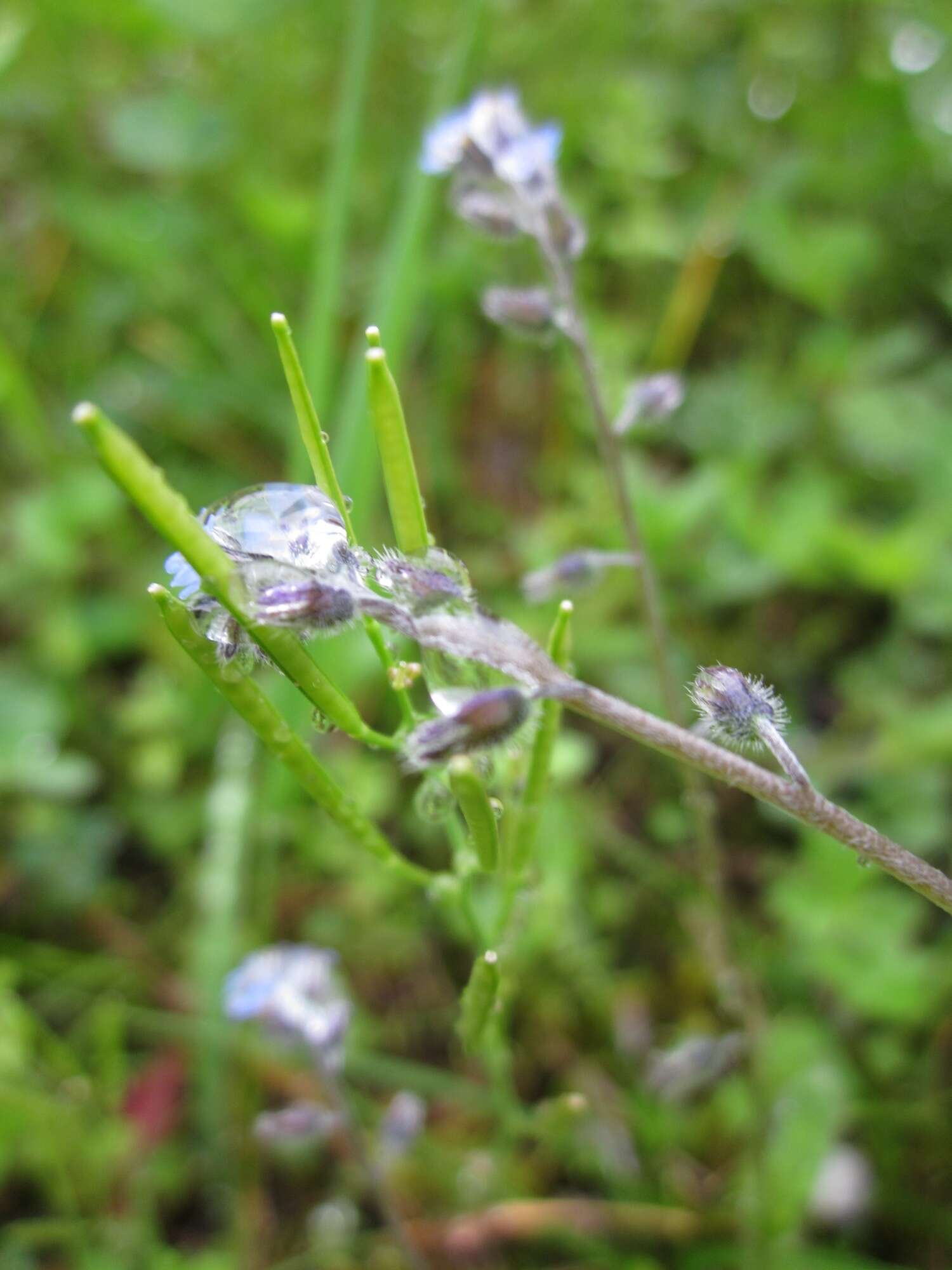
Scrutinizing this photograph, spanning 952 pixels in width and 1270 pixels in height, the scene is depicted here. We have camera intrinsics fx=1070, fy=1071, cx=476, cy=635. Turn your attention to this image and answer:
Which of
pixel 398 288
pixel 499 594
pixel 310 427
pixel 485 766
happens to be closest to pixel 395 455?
pixel 310 427

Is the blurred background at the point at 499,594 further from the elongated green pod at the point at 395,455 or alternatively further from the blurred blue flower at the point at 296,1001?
the elongated green pod at the point at 395,455

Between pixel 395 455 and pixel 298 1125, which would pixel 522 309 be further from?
pixel 298 1125

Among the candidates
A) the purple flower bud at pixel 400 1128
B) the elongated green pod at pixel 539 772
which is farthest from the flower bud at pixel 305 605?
the purple flower bud at pixel 400 1128

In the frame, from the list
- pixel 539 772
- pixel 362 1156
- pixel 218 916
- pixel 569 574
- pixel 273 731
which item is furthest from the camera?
pixel 218 916

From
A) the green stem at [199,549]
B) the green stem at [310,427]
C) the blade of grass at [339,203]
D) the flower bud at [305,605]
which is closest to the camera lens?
the green stem at [199,549]

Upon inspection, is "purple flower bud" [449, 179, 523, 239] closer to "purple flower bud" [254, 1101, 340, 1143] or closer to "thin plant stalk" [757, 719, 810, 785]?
"thin plant stalk" [757, 719, 810, 785]

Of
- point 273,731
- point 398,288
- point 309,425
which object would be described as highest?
point 398,288

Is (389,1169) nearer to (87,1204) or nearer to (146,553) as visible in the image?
(87,1204)
